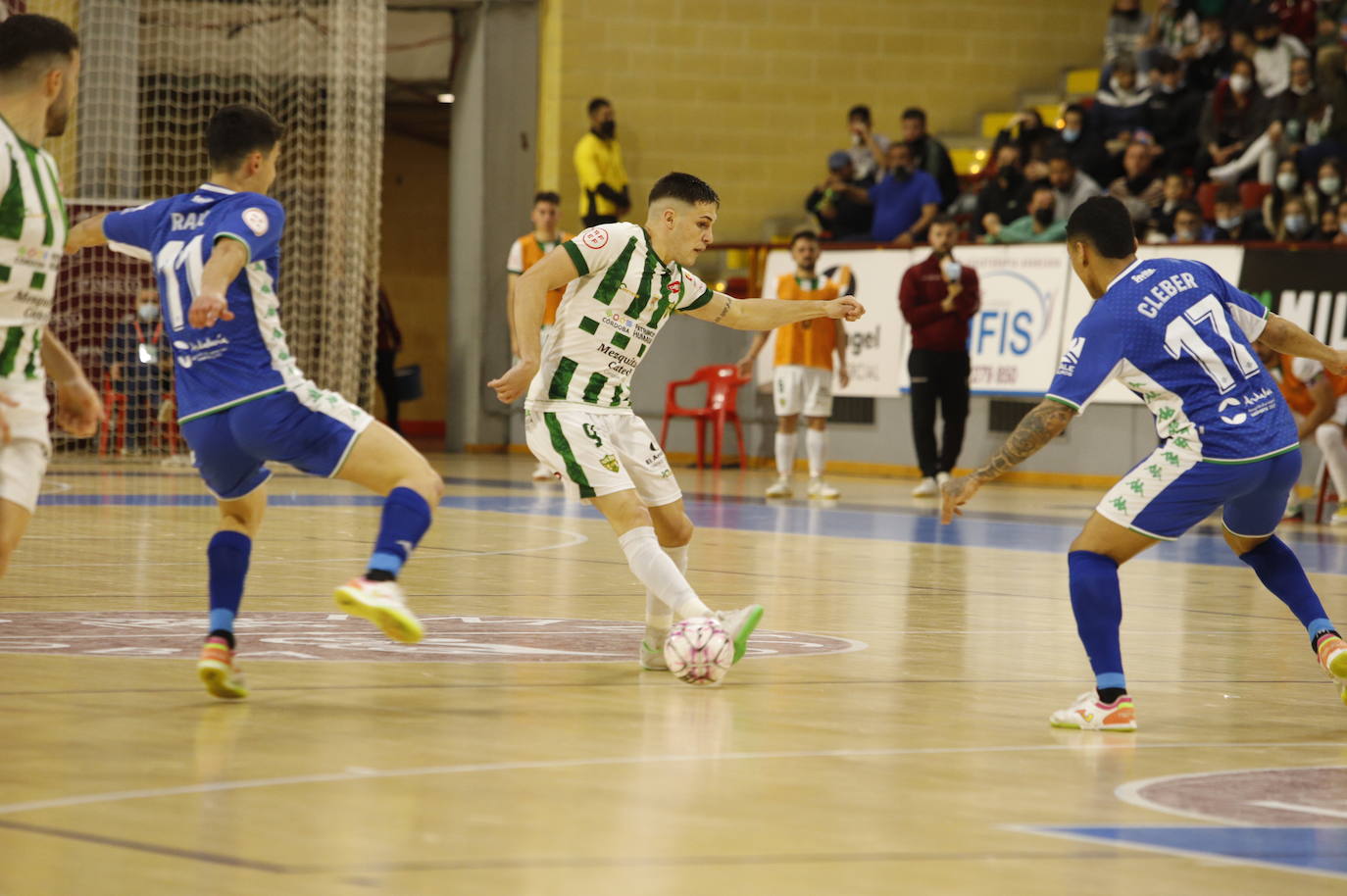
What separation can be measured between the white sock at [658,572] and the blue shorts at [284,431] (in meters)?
1.05

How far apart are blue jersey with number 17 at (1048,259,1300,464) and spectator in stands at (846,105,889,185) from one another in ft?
51.5

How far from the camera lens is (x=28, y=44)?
4.62 meters

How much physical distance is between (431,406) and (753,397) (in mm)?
10021

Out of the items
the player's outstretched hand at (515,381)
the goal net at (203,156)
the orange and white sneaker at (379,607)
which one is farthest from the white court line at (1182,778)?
the goal net at (203,156)

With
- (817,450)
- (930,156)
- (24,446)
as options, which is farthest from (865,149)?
(24,446)

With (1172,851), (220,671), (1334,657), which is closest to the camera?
(1172,851)

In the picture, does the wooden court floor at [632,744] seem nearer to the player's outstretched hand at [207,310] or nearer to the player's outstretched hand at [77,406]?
the player's outstretched hand at [77,406]

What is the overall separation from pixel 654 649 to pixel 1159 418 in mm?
1819

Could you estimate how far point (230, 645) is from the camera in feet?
17.0

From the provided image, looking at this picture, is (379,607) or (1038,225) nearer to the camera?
(379,607)

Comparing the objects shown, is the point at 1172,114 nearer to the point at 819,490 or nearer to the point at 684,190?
the point at 819,490

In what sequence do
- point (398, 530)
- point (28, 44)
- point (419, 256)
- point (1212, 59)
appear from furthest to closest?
point (419, 256), point (1212, 59), point (398, 530), point (28, 44)

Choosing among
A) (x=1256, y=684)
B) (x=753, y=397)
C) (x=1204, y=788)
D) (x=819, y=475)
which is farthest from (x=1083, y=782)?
(x=753, y=397)

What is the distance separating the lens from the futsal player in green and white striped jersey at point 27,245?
448cm
